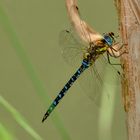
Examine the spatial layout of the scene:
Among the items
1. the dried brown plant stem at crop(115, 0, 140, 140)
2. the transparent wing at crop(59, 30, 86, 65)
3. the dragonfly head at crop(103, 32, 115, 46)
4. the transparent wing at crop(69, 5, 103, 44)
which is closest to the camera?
the dried brown plant stem at crop(115, 0, 140, 140)

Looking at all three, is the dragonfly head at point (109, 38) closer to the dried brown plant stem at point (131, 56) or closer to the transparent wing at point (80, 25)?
the transparent wing at point (80, 25)

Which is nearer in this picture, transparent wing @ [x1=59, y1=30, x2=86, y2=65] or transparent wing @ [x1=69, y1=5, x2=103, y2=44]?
transparent wing @ [x1=69, y1=5, x2=103, y2=44]

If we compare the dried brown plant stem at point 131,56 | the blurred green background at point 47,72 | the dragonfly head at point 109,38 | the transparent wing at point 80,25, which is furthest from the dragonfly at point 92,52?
the blurred green background at point 47,72

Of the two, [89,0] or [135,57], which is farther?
[89,0]

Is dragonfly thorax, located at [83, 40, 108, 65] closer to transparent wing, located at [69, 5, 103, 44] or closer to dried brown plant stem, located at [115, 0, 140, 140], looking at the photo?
transparent wing, located at [69, 5, 103, 44]

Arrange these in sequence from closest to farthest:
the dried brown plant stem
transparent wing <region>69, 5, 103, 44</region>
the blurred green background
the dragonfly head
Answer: the dried brown plant stem → transparent wing <region>69, 5, 103, 44</region> → the dragonfly head → the blurred green background

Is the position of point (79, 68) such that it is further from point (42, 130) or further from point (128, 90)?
point (42, 130)

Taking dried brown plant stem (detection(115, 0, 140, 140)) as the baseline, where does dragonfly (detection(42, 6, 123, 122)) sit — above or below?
below

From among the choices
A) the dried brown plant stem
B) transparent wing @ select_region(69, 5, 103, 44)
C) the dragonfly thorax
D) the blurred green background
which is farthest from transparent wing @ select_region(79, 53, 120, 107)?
the blurred green background

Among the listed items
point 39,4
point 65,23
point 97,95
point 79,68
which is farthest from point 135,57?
point 39,4
